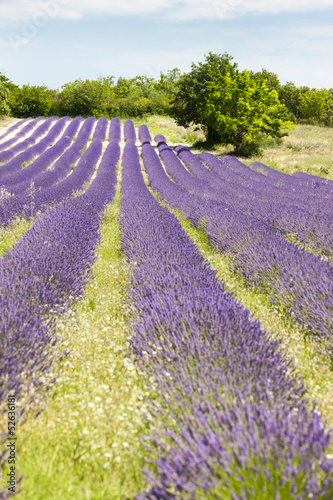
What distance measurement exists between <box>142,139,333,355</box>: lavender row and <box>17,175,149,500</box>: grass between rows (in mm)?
1708

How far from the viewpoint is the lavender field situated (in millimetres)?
1368

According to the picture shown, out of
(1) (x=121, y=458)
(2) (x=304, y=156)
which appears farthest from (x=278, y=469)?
(2) (x=304, y=156)

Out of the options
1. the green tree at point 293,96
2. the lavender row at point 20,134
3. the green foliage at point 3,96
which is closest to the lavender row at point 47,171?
the lavender row at point 20,134

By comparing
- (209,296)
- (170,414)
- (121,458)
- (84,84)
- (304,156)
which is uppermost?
(84,84)

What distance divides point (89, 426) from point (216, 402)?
77 centimetres

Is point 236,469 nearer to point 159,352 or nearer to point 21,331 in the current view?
point 159,352

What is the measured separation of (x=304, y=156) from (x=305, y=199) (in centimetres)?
1055

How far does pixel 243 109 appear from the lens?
17.1m

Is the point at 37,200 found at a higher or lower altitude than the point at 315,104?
lower

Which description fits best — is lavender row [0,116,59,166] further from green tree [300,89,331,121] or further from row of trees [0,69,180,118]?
green tree [300,89,331,121]

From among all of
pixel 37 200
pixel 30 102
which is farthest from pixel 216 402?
pixel 30 102

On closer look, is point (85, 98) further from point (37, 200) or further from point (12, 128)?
point (37, 200)

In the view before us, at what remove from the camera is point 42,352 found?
2.34 metres

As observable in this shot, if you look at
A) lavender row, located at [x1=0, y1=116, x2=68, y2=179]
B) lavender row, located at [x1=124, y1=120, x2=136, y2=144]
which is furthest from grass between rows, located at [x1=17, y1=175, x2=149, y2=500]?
lavender row, located at [x1=124, y1=120, x2=136, y2=144]
